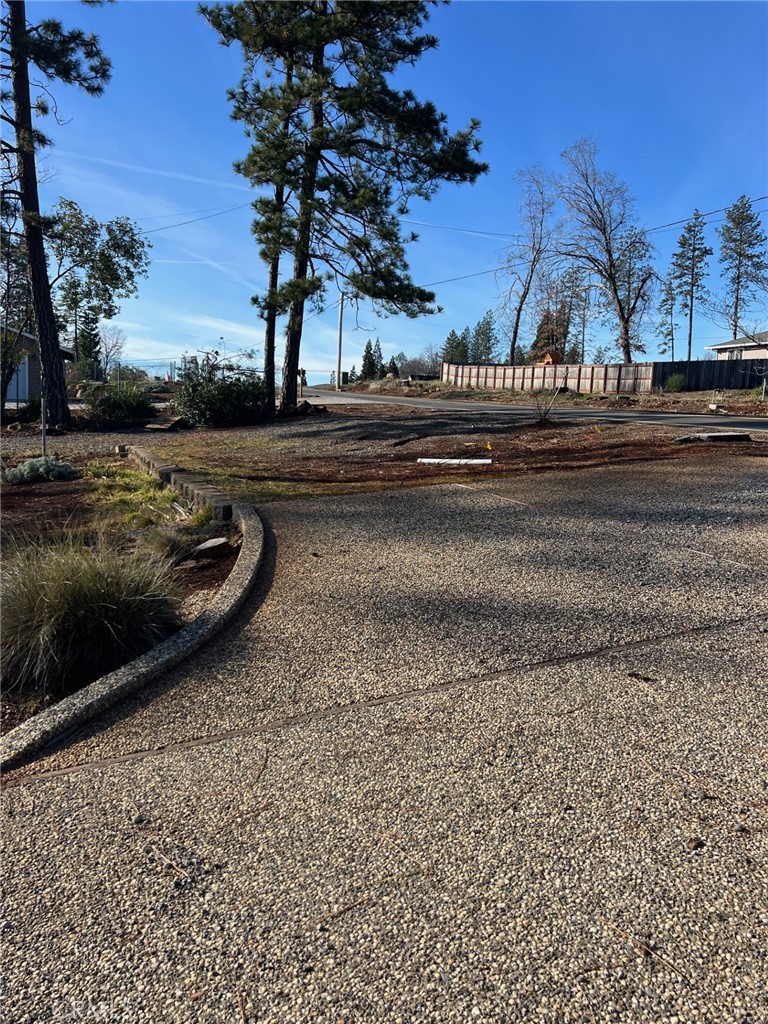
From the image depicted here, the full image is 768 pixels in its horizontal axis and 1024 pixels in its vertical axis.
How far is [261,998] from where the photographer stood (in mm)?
1353

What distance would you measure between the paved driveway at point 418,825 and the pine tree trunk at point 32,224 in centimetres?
1378

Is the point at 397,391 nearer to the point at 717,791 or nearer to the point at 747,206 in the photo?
the point at 747,206

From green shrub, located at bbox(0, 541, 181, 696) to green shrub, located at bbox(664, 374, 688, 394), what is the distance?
97.3 ft

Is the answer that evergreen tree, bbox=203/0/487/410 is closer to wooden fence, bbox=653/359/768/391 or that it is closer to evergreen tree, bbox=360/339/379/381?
wooden fence, bbox=653/359/768/391

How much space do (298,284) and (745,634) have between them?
43.6 ft

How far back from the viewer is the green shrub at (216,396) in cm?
1666

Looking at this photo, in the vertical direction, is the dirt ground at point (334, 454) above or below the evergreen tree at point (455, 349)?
below

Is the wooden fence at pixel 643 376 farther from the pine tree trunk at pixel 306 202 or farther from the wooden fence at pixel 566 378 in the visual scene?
the pine tree trunk at pixel 306 202

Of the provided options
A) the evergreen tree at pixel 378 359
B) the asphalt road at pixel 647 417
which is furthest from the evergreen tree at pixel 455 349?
the asphalt road at pixel 647 417

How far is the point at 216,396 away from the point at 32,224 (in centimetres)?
545

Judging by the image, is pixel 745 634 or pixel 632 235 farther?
pixel 632 235

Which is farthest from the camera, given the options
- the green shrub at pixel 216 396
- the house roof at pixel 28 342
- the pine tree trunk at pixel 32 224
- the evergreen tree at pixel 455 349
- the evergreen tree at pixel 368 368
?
the evergreen tree at pixel 455 349

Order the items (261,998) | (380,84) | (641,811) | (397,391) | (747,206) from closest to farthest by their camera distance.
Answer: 1. (261,998)
2. (641,811)
3. (380,84)
4. (397,391)
5. (747,206)

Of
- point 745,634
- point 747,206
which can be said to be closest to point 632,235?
point 747,206
